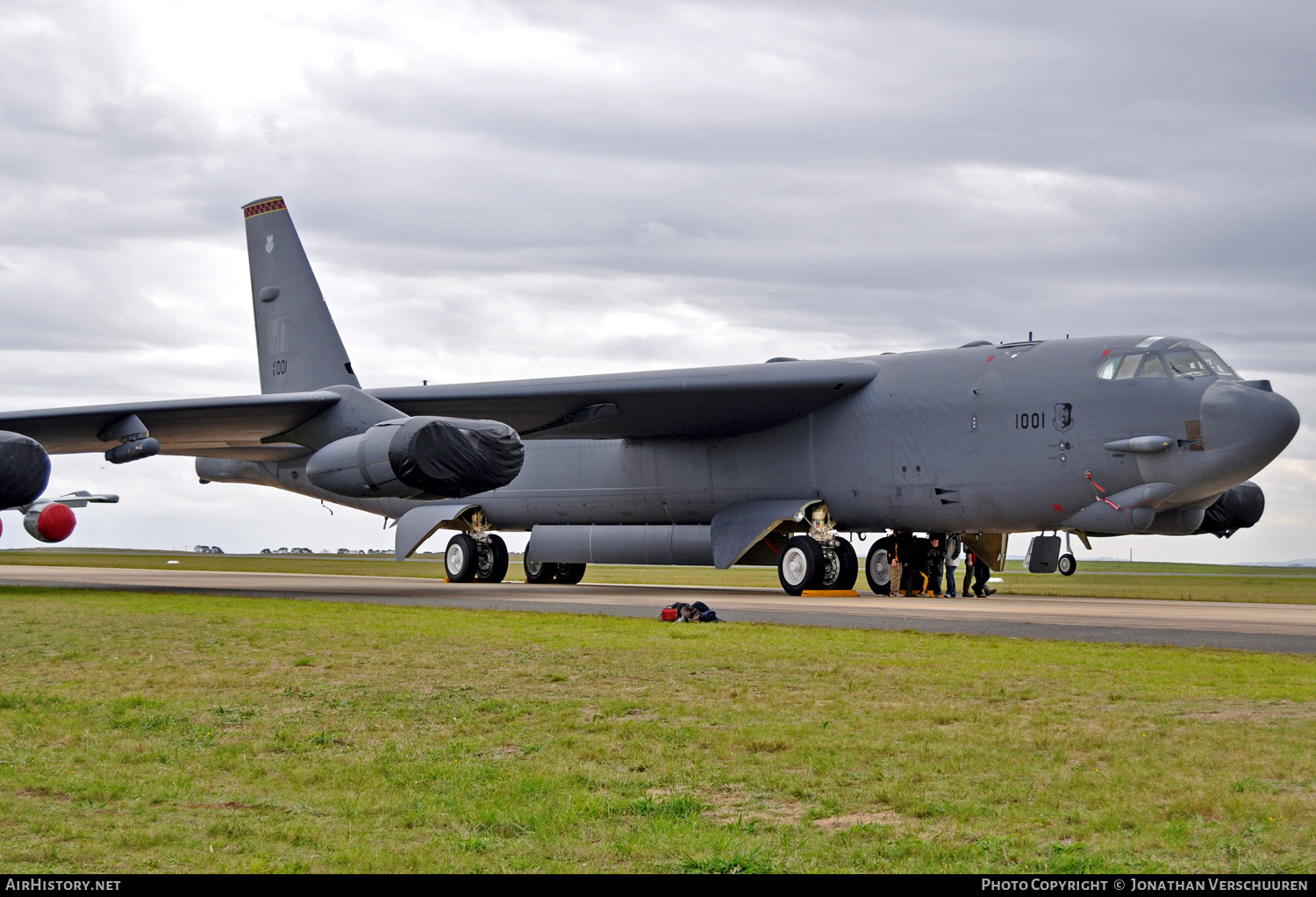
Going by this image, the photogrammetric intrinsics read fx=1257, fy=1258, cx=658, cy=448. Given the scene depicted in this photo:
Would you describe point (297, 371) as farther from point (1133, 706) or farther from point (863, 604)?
point (1133, 706)

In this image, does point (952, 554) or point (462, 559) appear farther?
point (462, 559)

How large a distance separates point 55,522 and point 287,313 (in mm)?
14547

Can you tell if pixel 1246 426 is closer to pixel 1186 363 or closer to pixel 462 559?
pixel 1186 363

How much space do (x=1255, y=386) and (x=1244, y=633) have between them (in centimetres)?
632

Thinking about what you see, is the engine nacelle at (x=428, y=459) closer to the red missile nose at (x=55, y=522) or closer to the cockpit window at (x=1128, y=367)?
the cockpit window at (x=1128, y=367)

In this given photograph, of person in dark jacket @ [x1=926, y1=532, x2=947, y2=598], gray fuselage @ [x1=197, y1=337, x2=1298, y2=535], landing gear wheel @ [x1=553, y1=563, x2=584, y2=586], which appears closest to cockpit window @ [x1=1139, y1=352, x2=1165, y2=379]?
gray fuselage @ [x1=197, y1=337, x2=1298, y2=535]

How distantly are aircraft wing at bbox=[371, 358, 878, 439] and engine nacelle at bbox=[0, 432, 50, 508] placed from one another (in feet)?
21.4

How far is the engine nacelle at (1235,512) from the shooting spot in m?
22.7

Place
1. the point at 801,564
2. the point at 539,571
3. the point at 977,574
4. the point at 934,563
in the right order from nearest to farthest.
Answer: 1. the point at 801,564
2. the point at 934,563
3. the point at 977,574
4. the point at 539,571

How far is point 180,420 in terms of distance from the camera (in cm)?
2183

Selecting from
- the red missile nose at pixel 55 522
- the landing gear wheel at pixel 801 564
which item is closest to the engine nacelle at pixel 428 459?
the landing gear wheel at pixel 801 564

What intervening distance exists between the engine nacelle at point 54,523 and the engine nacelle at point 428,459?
2126cm

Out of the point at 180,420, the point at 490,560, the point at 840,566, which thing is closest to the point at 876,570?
the point at 840,566

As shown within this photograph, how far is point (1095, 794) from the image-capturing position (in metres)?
5.21
